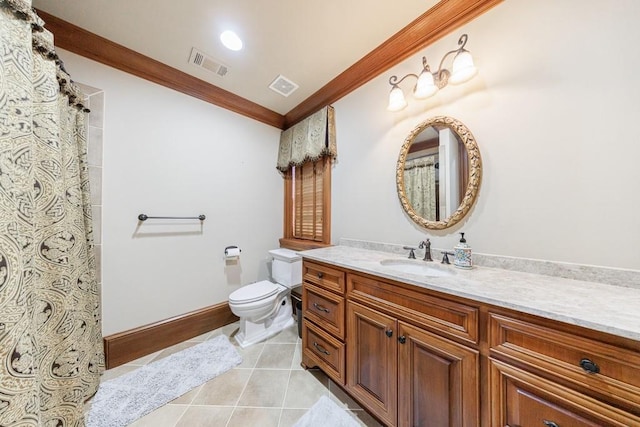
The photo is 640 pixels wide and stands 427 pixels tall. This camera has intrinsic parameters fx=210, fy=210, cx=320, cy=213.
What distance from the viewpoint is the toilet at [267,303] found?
182cm

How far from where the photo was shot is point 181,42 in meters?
1.59

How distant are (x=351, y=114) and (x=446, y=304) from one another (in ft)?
5.63

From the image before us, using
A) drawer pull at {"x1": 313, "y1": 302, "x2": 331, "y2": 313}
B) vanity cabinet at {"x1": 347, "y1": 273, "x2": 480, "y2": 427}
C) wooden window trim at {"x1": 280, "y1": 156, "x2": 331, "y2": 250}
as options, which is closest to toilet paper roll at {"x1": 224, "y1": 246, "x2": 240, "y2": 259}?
wooden window trim at {"x1": 280, "y1": 156, "x2": 331, "y2": 250}

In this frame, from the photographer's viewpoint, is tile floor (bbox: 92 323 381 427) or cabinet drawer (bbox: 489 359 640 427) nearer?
cabinet drawer (bbox: 489 359 640 427)

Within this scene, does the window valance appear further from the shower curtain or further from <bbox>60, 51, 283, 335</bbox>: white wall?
the shower curtain

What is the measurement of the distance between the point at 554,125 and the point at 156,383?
9.17ft

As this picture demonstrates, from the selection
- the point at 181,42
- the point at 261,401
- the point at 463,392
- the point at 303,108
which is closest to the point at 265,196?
the point at 303,108

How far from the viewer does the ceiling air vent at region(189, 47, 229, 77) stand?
169cm

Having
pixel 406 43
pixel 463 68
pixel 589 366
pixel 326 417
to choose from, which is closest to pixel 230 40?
pixel 406 43

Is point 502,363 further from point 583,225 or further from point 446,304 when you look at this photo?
point 583,225

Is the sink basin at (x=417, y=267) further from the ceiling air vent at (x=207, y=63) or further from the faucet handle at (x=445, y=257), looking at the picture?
the ceiling air vent at (x=207, y=63)

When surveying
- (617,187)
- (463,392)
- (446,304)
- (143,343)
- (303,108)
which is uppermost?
(303,108)

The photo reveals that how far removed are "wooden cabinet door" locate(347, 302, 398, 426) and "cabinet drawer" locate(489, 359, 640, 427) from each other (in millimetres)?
394

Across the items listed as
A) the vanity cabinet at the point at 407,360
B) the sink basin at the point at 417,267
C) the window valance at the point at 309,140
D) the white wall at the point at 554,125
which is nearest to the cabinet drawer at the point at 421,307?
Answer: the vanity cabinet at the point at 407,360
